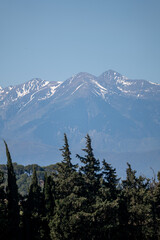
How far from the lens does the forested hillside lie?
1751 inches

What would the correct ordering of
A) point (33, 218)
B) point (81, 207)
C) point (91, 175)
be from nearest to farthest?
point (81, 207), point (91, 175), point (33, 218)

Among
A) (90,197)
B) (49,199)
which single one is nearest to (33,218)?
(49,199)

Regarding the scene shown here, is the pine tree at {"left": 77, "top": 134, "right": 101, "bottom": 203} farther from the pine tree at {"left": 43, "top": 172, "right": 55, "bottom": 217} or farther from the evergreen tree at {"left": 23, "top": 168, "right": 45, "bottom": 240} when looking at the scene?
the evergreen tree at {"left": 23, "top": 168, "right": 45, "bottom": 240}

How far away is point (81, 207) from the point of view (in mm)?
44594

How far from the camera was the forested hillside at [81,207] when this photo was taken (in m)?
44.5

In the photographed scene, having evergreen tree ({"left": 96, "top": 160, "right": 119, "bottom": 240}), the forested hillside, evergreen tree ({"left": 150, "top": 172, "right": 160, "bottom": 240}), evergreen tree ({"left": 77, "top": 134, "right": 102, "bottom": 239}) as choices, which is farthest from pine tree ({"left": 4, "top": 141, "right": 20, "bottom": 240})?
evergreen tree ({"left": 150, "top": 172, "right": 160, "bottom": 240})

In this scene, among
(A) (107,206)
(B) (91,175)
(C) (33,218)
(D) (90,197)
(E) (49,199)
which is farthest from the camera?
(C) (33,218)

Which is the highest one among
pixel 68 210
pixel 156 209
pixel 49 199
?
pixel 49 199

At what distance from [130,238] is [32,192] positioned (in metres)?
17.1

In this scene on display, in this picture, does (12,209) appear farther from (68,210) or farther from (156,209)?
(156,209)

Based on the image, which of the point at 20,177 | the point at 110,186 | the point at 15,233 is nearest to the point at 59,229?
the point at 15,233

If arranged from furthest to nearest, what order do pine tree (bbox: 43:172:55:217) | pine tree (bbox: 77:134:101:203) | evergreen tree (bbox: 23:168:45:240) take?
evergreen tree (bbox: 23:168:45:240) → pine tree (bbox: 43:172:55:217) → pine tree (bbox: 77:134:101:203)

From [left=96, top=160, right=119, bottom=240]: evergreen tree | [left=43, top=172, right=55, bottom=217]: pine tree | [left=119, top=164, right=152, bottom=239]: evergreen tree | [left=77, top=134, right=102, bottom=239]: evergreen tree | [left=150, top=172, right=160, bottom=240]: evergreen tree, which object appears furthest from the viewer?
[left=150, top=172, right=160, bottom=240]: evergreen tree

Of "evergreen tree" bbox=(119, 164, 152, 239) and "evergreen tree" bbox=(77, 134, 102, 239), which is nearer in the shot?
"evergreen tree" bbox=(77, 134, 102, 239)
